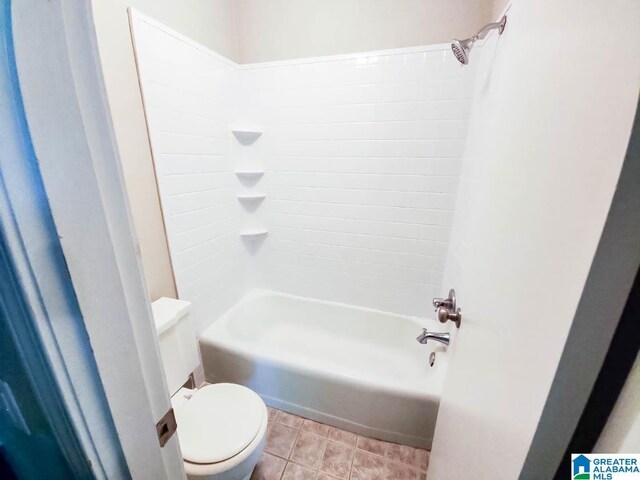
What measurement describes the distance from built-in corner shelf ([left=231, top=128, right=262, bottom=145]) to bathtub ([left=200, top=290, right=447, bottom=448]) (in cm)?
118

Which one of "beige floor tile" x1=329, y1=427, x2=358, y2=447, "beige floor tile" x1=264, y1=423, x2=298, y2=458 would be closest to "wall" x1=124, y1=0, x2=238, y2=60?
"beige floor tile" x1=264, y1=423, x2=298, y2=458

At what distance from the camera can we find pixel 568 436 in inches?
10.8

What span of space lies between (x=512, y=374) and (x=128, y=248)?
0.59m

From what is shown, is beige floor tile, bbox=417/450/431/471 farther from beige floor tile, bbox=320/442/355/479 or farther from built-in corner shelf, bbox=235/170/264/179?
built-in corner shelf, bbox=235/170/264/179

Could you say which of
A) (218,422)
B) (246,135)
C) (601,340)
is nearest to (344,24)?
(246,135)

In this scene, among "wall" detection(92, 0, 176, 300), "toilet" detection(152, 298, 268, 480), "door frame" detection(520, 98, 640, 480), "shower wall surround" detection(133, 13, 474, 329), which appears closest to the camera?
"door frame" detection(520, 98, 640, 480)

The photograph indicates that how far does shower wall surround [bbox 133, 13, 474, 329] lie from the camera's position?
1.37 m

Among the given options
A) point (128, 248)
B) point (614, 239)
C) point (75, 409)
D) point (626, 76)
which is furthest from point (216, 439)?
point (626, 76)

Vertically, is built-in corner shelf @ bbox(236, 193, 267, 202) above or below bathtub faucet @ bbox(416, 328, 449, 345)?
above

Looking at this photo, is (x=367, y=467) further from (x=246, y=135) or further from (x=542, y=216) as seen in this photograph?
(x=246, y=135)

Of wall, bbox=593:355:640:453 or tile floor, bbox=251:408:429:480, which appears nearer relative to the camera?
wall, bbox=593:355:640:453

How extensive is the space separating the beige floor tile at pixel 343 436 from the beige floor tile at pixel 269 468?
275 millimetres

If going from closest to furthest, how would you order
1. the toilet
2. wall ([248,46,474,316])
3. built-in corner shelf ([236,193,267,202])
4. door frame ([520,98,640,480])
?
door frame ([520,98,640,480])
the toilet
wall ([248,46,474,316])
built-in corner shelf ([236,193,267,202])

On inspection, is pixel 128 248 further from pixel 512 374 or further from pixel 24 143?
pixel 512 374
